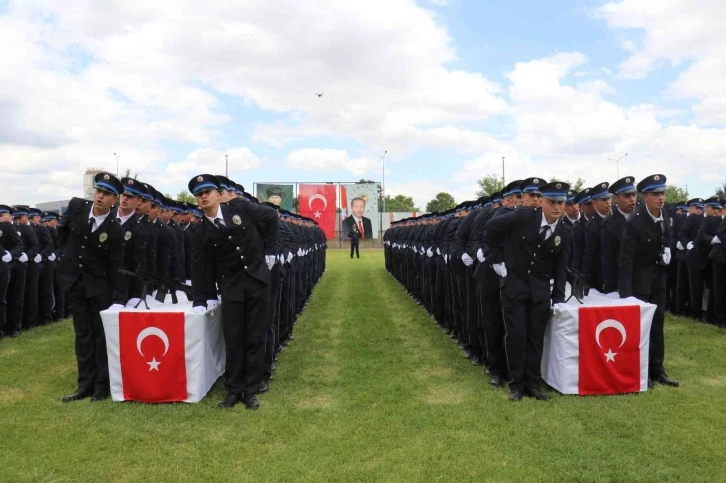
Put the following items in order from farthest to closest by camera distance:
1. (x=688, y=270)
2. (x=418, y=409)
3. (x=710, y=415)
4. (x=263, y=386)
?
(x=688, y=270), (x=263, y=386), (x=418, y=409), (x=710, y=415)

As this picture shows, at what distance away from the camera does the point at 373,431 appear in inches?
171

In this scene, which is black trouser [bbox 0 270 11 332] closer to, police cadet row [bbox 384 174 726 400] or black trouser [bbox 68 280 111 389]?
black trouser [bbox 68 280 111 389]

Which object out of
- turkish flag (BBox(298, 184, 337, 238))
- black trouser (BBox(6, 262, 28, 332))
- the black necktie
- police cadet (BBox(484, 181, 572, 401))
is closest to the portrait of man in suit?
turkish flag (BBox(298, 184, 337, 238))

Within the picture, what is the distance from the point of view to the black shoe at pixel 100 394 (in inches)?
204

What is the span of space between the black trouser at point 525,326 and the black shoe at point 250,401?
2495 millimetres

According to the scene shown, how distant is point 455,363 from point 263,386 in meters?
2.50

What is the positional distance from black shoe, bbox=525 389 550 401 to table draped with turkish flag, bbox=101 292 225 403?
10.5 ft

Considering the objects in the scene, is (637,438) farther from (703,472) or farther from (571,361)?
(571,361)

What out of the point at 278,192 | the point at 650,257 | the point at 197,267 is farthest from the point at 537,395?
the point at 278,192

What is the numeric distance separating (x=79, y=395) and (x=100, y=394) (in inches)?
9.1

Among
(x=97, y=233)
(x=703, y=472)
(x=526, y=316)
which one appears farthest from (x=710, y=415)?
(x=97, y=233)

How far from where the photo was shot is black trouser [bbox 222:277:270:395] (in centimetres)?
511

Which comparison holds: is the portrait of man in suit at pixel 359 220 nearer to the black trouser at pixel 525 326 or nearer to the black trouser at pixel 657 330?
the black trouser at pixel 657 330

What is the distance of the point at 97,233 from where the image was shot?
17.2 ft
